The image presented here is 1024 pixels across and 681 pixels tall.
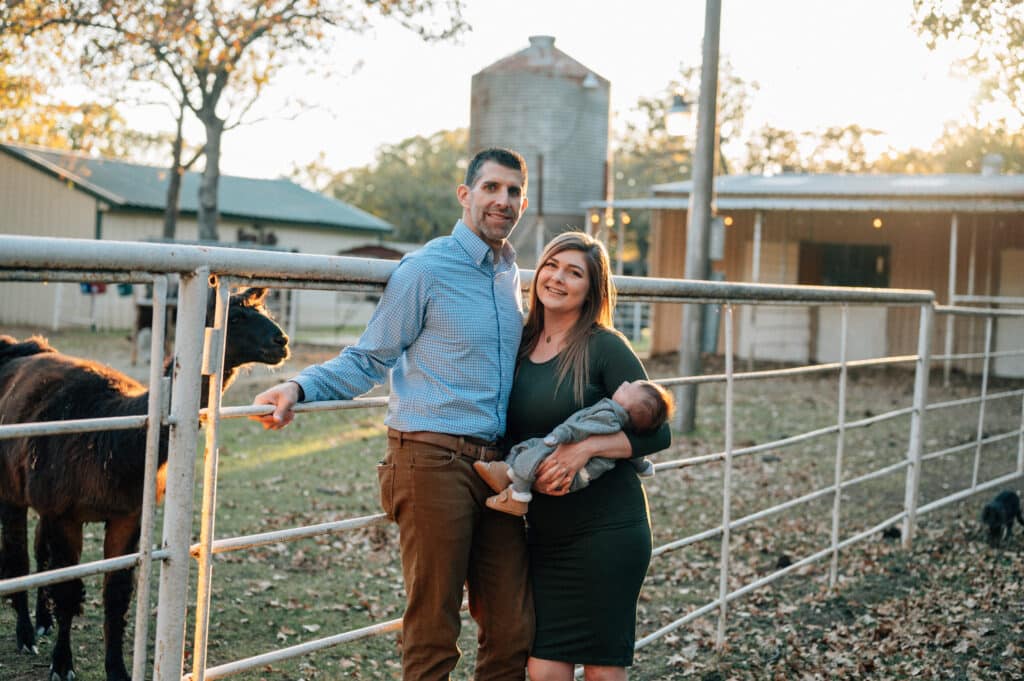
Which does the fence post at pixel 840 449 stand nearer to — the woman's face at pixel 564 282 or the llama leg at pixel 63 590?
the woman's face at pixel 564 282

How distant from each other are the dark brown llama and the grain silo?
20467 millimetres

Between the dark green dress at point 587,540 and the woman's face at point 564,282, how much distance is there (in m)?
0.15

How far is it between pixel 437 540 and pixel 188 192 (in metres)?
32.1

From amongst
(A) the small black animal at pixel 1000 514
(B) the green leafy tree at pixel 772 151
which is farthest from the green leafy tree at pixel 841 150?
(A) the small black animal at pixel 1000 514

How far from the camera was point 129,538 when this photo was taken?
4676 mm

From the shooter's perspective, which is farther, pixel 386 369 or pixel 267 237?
pixel 267 237

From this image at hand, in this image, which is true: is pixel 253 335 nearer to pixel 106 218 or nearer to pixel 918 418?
pixel 918 418

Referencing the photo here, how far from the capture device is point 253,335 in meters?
4.54

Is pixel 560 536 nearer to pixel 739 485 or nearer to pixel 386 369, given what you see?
pixel 386 369

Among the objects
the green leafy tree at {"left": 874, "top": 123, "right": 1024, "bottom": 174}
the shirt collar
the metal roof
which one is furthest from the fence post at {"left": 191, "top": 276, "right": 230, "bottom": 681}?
the green leafy tree at {"left": 874, "top": 123, "right": 1024, "bottom": 174}

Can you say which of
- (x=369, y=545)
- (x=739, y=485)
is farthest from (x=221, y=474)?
(x=739, y=485)

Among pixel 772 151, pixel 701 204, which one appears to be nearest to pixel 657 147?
pixel 772 151

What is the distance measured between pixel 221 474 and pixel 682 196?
19.2 m

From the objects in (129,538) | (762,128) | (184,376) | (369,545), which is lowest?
(369,545)
